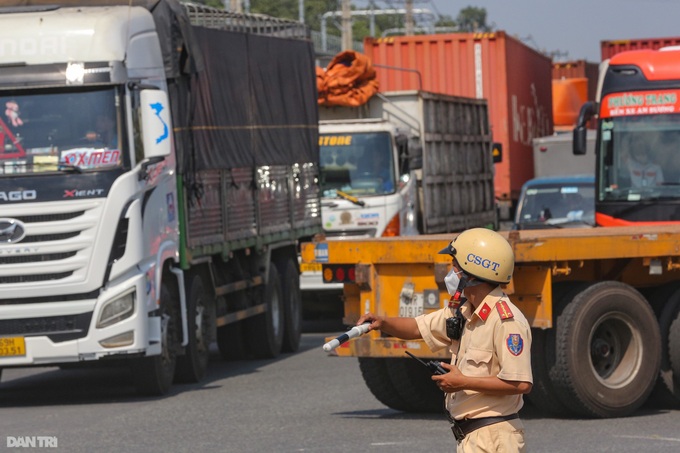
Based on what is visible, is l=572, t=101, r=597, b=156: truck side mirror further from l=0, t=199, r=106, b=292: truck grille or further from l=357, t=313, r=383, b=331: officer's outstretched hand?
l=357, t=313, r=383, b=331: officer's outstretched hand

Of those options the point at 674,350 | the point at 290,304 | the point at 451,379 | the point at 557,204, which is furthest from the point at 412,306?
the point at 557,204

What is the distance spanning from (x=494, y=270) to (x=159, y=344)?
7.59m

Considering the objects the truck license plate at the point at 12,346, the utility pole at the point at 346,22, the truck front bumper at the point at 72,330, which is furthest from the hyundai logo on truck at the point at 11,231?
the utility pole at the point at 346,22

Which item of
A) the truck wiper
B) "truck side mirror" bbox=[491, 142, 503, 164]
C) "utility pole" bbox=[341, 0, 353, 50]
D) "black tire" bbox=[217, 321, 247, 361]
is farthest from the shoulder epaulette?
"utility pole" bbox=[341, 0, 353, 50]

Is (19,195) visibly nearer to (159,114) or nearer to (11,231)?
(11,231)

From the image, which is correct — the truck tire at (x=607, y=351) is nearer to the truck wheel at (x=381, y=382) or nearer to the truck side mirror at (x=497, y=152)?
the truck wheel at (x=381, y=382)

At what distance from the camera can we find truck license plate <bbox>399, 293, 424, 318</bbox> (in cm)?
→ 1100

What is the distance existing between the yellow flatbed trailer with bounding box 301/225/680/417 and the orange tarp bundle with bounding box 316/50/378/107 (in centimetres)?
985

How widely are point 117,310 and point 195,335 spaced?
187cm

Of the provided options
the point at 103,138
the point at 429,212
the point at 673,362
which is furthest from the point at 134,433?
the point at 429,212

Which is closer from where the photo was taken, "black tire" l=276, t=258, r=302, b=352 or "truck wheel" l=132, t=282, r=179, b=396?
"truck wheel" l=132, t=282, r=179, b=396

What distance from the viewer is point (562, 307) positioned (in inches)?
432

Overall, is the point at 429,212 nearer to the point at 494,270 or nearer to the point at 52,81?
the point at 52,81

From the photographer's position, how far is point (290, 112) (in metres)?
18.2
